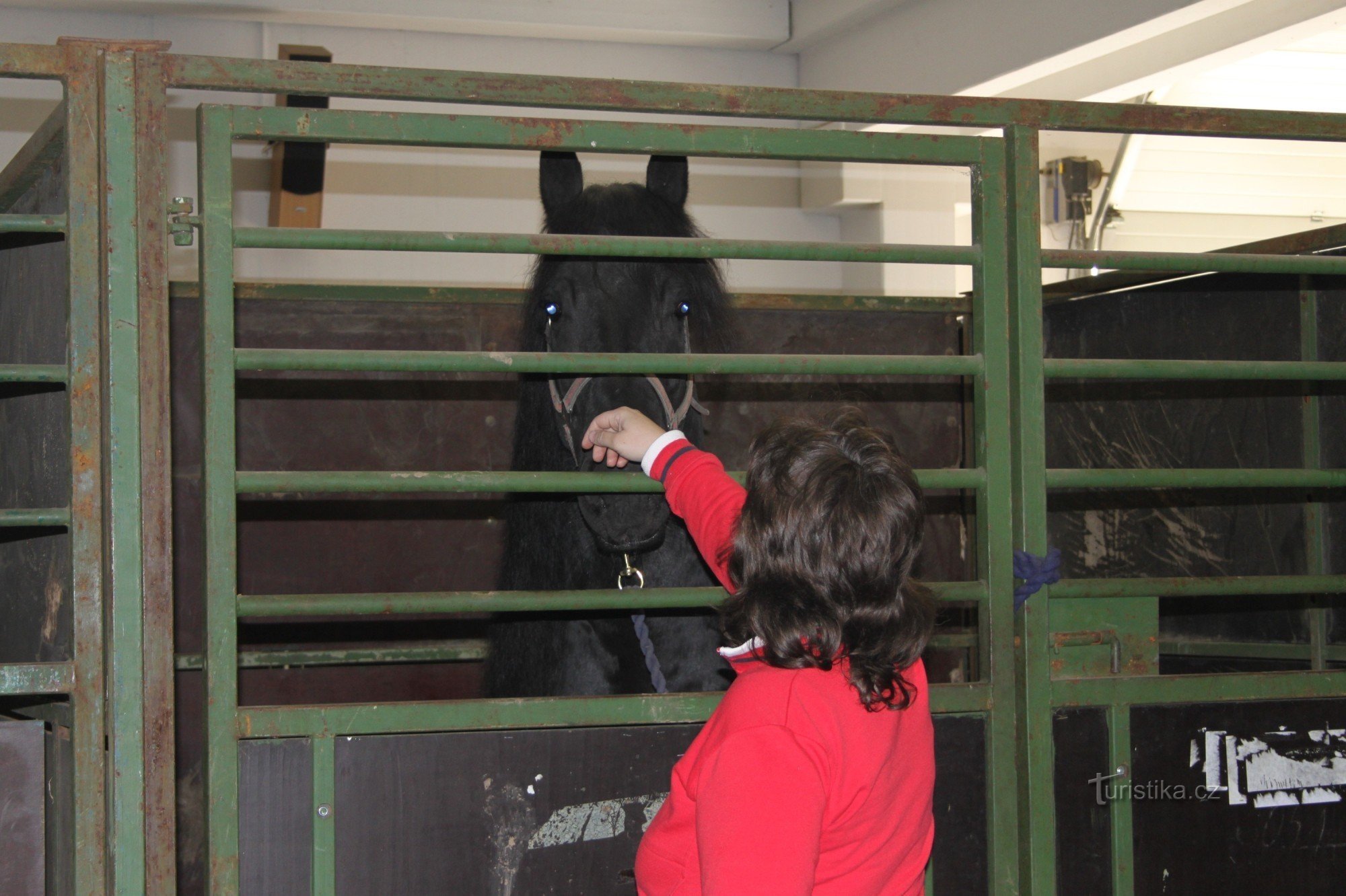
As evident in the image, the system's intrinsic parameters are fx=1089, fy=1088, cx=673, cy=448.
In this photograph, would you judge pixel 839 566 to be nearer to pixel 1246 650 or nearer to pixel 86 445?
pixel 86 445

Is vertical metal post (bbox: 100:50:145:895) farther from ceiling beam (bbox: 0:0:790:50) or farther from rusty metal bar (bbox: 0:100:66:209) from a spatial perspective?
ceiling beam (bbox: 0:0:790:50)

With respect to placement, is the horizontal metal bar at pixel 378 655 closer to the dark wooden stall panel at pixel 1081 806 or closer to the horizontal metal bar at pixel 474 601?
the horizontal metal bar at pixel 474 601

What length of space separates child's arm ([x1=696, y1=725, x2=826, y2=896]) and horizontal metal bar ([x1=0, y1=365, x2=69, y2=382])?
94 cm

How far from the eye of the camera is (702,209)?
597 cm

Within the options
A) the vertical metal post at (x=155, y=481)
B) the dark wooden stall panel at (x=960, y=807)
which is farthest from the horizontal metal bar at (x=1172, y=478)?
the vertical metal post at (x=155, y=481)

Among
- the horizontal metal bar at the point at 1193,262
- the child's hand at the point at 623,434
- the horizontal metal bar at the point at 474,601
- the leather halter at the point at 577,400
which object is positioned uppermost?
the horizontal metal bar at the point at 1193,262

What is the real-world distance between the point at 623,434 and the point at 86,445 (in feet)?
2.28

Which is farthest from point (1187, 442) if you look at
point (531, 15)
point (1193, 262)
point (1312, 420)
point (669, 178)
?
point (531, 15)

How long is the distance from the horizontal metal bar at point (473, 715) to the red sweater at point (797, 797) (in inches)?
11.2

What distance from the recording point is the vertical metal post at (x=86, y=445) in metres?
1.32

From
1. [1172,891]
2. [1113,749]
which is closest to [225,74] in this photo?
[1113,749]

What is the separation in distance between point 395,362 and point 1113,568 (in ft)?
7.01

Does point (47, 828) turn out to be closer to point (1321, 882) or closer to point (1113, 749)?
point (1113, 749)

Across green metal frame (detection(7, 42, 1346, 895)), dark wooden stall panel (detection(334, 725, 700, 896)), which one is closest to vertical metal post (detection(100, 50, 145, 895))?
green metal frame (detection(7, 42, 1346, 895))
